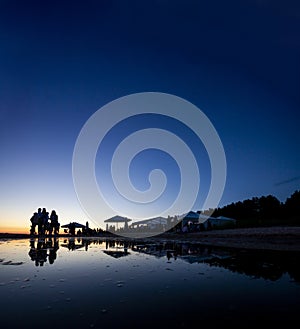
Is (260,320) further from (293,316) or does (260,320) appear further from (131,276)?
(131,276)

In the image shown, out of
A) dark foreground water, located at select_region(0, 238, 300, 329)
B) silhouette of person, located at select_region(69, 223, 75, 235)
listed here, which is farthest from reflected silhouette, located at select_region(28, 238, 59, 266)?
silhouette of person, located at select_region(69, 223, 75, 235)

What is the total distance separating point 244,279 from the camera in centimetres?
608

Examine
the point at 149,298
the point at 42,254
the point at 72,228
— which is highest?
the point at 72,228

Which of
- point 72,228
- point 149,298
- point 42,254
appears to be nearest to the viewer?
point 149,298

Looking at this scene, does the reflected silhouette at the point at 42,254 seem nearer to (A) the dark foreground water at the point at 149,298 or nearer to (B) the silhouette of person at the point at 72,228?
(A) the dark foreground water at the point at 149,298

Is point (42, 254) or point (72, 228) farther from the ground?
point (72, 228)

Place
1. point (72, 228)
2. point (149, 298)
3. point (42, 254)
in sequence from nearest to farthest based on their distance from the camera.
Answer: point (149, 298)
point (42, 254)
point (72, 228)

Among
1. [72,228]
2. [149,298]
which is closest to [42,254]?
[149,298]

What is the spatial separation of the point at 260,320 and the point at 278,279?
122 inches

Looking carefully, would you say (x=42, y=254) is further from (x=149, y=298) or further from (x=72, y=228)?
(x=72, y=228)

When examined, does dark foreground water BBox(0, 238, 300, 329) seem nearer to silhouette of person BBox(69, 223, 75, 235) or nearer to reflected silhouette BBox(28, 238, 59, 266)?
reflected silhouette BBox(28, 238, 59, 266)

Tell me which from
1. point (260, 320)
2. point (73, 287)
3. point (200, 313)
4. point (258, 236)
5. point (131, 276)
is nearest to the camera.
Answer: point (260, 320)

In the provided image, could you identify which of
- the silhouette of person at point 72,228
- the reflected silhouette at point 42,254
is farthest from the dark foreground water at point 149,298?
the silhouette of person at point 72,228

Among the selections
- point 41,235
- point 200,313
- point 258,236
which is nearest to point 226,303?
point 200,313
